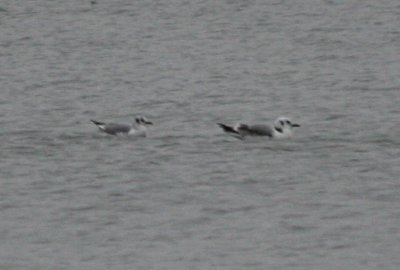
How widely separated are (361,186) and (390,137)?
15.4ft

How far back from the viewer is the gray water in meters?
24.4

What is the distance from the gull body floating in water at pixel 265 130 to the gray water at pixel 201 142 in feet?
0.77

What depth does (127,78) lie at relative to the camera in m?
42.3

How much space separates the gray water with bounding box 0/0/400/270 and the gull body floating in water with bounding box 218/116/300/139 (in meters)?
0.24

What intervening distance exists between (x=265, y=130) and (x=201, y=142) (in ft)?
4.41

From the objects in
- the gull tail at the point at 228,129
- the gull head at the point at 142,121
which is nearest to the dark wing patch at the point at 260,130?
the gull tail at the point at 228,129

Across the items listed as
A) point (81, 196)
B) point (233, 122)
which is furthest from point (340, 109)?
point (81, 196)

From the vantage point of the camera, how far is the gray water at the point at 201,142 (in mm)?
24375

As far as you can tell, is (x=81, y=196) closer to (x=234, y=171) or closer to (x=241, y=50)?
(x=234, y=171)

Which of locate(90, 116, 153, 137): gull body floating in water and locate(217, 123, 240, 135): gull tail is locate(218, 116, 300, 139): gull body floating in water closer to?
locate(217, 123, 240, 135): gull tail

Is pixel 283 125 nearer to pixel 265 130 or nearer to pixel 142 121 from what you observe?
pixel 265 130

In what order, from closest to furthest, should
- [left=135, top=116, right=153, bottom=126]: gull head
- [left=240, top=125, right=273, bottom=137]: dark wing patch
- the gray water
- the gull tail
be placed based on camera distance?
1. the gray water
2. the gull tail
3. [left=240, top=125, right=273, bottom=137]: dark wing patch
4. [left=135, top=116, right=153, bottom=126]: gull head

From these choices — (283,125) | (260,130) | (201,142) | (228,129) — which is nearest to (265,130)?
(260,130)

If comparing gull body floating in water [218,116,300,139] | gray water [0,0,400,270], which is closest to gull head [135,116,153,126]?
gray water [0,0,400,270]
